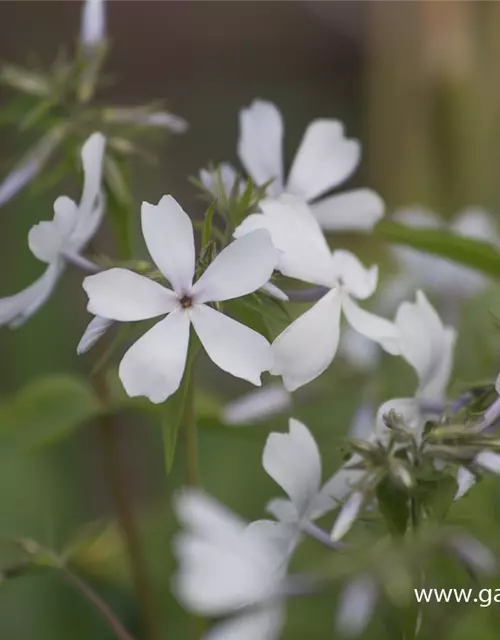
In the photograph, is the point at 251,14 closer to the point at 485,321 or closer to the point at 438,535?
the point at 485,321

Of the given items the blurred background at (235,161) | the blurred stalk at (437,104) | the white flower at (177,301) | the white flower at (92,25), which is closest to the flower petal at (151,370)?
the white flower at (177,301)

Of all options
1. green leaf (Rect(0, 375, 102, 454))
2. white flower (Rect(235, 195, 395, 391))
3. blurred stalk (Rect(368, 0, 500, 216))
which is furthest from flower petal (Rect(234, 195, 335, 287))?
blurred stalk (Rect(368, 0, 500, 216))

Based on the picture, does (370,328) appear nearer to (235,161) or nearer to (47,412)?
(47,412)

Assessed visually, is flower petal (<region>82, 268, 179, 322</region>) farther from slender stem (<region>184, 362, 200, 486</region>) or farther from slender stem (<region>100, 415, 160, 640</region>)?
slender stem (<region>100, 415, 160, 640</region>)

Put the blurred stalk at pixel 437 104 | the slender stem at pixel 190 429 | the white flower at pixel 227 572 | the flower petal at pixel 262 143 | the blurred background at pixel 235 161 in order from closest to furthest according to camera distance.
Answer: the white flower at pixel 227 572, the slender stem at pixel 190 429, the flower petal at pixel 262 143, the blurred background at pixel 235 161, the blurred stalk at pixel 437 104

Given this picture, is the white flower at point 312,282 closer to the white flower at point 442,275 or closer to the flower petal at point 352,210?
the flower petal at point 352,210

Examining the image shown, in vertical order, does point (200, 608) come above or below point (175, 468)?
above

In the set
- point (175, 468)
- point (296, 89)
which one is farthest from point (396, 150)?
point (175, 468)
